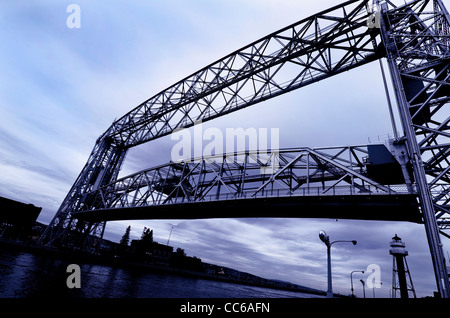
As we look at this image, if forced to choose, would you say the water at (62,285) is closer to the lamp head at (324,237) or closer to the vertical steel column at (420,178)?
the lamp head at (324,237)

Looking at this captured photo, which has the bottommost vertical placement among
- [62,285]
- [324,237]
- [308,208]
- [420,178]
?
[62,285]

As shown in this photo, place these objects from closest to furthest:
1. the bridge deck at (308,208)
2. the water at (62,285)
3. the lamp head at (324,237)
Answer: the water at (62,285) → the bridge deck at (308,208) → the lamp head at (324,237)

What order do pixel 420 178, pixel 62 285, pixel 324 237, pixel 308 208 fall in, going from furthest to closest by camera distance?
pixel 308 208 < pixel 324 237 < pixel 62 285 < pixel 420 178

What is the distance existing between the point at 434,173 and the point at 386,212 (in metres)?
3.26

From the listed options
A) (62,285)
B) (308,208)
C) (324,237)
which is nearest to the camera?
(62,285)

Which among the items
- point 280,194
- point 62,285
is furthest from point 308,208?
point 62,285

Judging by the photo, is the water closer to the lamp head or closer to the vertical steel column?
the lamp head

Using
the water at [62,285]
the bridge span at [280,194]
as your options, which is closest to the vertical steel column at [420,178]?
the bridge span at [280,194]

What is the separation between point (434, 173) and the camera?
1103 centimetres

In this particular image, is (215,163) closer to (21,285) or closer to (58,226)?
(21,285)

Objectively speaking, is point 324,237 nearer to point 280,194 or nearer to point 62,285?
point 280,194

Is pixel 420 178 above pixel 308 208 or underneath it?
above

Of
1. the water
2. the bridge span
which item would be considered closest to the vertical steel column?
the bridge span

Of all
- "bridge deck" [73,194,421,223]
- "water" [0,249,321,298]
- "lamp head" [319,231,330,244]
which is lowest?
"water" [0,249,321,298]
